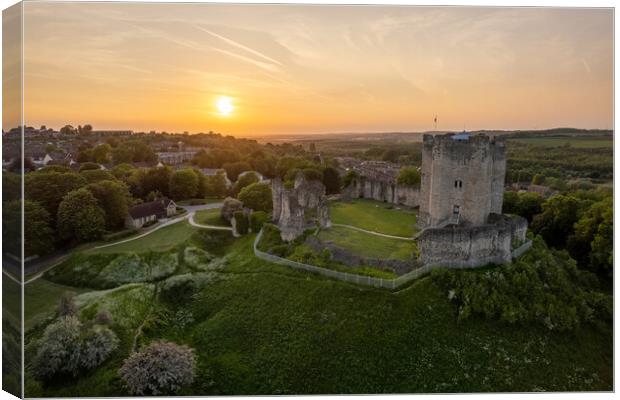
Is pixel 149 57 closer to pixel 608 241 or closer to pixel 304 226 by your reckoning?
pixel 304 226

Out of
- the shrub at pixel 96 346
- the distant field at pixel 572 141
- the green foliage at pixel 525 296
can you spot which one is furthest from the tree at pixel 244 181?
the green foliage at pixel 525 296

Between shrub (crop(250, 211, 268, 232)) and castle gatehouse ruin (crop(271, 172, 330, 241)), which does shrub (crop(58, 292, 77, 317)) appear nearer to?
castle gatehouse ruin (crop(271, 172, 330, 241))

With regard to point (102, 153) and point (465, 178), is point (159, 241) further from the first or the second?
point (102, 153)

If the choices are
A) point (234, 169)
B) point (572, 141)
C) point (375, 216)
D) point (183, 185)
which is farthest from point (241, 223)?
point (234, 169)

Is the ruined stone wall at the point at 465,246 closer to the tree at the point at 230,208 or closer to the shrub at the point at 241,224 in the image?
the shrub at the point at 241,224

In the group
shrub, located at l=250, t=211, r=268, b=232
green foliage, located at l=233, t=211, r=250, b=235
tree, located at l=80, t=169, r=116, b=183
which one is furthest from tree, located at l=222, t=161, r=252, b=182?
shrub, located at l=250, t=211, r=268, b=232

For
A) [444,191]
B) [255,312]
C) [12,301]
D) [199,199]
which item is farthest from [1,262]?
[199,199]
